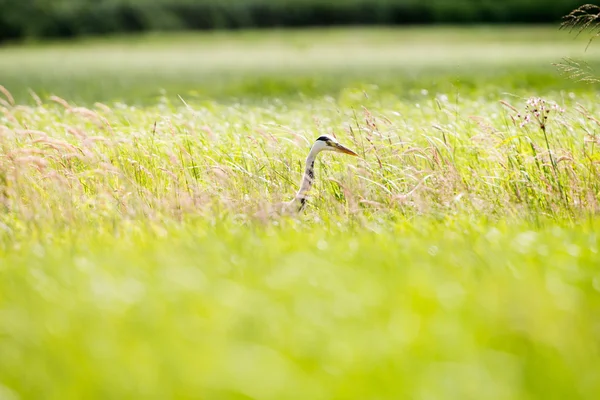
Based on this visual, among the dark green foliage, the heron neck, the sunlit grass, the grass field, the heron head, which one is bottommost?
the grass field

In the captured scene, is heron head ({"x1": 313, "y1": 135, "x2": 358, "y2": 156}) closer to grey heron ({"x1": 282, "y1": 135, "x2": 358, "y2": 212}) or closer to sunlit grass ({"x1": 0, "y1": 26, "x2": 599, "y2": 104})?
grey heron ({"x1": 282, "y1": 135, "x2": 358, "y2": 212})

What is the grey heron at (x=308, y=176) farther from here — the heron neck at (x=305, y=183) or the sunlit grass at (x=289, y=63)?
the sunlit grass at (x=289, y=63)

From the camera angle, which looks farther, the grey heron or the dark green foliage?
the dark green foliage

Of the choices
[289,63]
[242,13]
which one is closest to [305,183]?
[289,63]

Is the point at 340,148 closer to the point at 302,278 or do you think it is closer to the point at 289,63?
the point at 302,278

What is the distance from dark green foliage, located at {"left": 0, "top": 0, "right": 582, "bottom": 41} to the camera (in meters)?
47.0

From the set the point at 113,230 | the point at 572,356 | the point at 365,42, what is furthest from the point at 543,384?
the point at 365,42

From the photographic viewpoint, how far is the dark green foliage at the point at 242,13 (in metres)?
47.0

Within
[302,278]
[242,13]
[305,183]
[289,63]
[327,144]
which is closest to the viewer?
[302,278]

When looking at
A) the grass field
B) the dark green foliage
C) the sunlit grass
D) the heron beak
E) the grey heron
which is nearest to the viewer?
the grass field

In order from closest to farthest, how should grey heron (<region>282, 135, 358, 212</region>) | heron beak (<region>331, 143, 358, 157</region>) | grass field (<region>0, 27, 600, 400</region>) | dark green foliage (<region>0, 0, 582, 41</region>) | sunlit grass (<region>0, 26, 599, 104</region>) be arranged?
grass field (<region>0, 27, 600, 400</region>), grey heron (<region>282, 135, 358, 212</region>), heron beak (<region>331, 143, 358, 157</region>), sunlit grass (<region>0, 26, 599, 104</region>), dark green foliage (<region>0, 0, 582, 41</region>)

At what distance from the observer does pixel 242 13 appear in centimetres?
5225

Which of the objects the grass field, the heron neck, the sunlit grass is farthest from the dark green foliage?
the heron neck

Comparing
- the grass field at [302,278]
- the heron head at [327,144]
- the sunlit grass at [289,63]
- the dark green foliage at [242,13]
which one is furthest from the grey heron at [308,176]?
the dark green foliage at [242,13]
